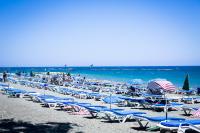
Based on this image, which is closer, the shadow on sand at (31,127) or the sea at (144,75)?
the shadow on sand at (31,127)

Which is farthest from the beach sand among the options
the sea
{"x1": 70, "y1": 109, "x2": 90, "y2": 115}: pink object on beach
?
the sea

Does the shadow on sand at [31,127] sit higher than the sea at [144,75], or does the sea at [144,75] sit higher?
the shadow on sand at [31,127]

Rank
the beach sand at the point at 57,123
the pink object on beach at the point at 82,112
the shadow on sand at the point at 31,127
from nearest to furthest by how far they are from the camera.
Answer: the shadow on sand at the point at 31,127
the beach sand at the point at 57,123
the pink object on beach at the point at 82,112

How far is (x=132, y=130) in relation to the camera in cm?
937

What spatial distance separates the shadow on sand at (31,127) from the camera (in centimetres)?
870

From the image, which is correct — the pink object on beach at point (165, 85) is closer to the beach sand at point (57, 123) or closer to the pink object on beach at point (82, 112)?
the beach sand at point (57, 123)

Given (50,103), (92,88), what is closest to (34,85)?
(92,88)

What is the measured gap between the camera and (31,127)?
9.20m

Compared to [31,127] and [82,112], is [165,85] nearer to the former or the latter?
[82,112]

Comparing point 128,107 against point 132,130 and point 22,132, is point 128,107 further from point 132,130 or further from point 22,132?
point 22,132

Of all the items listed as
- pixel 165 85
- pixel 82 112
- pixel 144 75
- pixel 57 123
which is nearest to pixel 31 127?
pixel 57 123

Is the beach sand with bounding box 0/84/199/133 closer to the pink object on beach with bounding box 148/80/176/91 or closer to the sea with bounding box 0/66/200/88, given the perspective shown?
the pink object on beach with bounding box 148/80/176/91

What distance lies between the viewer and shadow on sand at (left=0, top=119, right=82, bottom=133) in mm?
8703

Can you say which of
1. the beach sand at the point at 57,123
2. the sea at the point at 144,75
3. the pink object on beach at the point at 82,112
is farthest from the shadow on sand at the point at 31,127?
the sea at the point at 144,75
